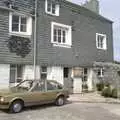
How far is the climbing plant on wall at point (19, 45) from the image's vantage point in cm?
1395

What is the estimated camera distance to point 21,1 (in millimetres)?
14719

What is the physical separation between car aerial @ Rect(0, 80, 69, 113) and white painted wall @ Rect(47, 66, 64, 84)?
357cm

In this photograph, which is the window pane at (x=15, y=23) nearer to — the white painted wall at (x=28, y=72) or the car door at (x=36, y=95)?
the white painted wall at (x=28, y=72)

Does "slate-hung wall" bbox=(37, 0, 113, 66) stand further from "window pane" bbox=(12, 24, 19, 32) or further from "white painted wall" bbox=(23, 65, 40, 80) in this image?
"window pane" bbox=(12, 24, 19, 32)

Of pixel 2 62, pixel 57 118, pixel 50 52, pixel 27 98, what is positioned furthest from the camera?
pixel 50 52

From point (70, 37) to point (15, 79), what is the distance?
247 inches

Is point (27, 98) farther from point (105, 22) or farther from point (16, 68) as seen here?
point (105, 22)

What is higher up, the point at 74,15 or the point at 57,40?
the point at 74,15

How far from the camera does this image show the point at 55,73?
16.6 meters

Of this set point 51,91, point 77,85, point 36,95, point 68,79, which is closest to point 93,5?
point 68,79

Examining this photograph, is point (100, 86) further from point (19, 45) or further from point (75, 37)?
point (19, 45)

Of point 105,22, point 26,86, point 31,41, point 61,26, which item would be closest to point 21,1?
point 31,41

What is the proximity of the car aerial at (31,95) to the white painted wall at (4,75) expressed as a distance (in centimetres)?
196

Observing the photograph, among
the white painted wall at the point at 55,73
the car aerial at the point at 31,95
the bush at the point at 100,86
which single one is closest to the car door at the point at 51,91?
the car aerial at the point at 31,95
